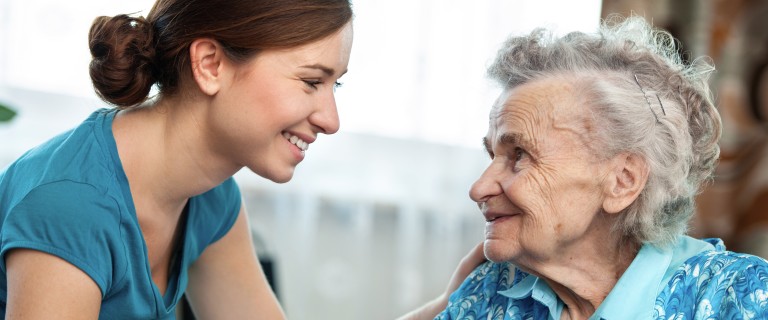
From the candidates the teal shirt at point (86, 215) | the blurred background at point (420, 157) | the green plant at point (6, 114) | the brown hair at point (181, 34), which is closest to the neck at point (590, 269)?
the brown hair at point (181, 34)

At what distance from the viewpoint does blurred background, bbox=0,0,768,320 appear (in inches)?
120

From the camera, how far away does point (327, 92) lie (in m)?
1.61

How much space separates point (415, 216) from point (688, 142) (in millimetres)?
1672

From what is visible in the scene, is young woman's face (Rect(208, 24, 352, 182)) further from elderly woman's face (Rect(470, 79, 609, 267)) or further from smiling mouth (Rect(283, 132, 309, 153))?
elderly woman's face (Rect(470, 79, 609, 267))

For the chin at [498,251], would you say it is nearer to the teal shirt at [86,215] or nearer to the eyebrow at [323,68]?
the eyebrow at [323,68]

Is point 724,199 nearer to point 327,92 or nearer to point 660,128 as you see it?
point 660,128

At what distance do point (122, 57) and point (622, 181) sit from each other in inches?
33.0

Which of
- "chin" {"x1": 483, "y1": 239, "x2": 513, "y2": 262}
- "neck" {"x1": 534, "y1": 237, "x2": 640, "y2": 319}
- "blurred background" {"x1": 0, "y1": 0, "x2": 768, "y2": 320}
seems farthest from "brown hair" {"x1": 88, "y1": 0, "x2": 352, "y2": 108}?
"blurred background" {"x1": 0, "y1": 0, "x2": 768, "y2": 320}

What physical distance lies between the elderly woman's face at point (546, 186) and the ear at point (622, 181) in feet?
0.05

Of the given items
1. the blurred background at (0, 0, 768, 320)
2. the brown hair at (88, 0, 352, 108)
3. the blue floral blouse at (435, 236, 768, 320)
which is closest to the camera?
the blue floral blouse at (435, 236, 768, 320)

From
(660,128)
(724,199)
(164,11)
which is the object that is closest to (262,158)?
(164,11)

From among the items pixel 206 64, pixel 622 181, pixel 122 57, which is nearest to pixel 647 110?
pixel 622 181

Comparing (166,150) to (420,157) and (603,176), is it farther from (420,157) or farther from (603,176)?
(420,157)

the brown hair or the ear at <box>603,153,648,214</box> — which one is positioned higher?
the brown hair
